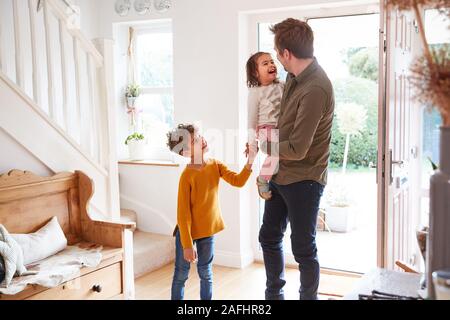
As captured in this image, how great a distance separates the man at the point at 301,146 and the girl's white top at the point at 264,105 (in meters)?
0.19

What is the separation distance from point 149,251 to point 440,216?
3.04 m

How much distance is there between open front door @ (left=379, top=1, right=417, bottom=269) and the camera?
256 centimetres

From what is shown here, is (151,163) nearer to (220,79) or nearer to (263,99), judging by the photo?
(220,79)

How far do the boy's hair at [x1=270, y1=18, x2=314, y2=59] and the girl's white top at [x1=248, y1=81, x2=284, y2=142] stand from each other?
0.31 m

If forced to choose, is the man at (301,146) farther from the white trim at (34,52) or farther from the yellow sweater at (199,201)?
the white trim at (34,52)

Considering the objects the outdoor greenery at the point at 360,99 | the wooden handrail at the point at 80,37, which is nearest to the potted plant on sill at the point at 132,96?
the wooden handrail at the point at 80,37

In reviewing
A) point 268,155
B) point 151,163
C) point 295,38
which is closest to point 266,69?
point 295,38

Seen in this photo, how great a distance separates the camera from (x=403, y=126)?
9.94ft

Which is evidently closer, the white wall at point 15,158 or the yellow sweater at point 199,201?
the yellow sweater at point 199,201

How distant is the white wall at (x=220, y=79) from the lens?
3.83 meters

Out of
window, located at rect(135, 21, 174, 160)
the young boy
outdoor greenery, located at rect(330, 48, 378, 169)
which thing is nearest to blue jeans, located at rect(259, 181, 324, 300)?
the young boy

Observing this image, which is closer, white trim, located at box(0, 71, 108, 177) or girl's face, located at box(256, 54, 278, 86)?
girl's face, located at box(256, 54, 278, 86)

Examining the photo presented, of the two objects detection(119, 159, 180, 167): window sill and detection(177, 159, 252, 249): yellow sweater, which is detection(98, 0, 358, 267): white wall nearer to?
detection(119, 159, 180, 167): window sill

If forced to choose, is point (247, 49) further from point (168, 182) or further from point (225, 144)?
point (168, 182)
